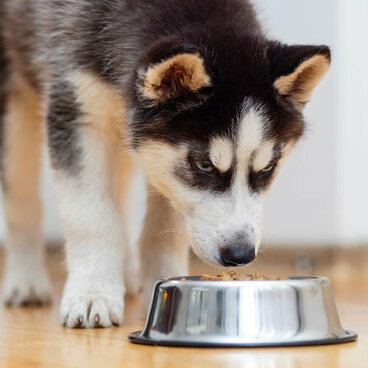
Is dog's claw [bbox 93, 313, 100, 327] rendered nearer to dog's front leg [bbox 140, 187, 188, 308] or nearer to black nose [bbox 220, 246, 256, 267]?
dog's front leg [bbox 140, 187, 188, 308]

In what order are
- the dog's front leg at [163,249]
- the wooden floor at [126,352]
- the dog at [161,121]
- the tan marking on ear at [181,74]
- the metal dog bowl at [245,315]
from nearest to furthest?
the wooden floor at [126,352], the metal dog bowl at [245,315], the tan marking on ear at [181,74], the dog at [161,121], the dog's front leg at [163,249]

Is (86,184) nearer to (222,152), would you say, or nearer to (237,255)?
(222,152)

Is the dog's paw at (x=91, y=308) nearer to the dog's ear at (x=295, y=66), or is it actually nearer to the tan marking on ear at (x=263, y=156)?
the tan marking on ear at (x=263, y=156)

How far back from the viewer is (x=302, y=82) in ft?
10.00

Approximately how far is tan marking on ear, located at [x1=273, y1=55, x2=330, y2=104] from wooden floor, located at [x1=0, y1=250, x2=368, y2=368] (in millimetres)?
834

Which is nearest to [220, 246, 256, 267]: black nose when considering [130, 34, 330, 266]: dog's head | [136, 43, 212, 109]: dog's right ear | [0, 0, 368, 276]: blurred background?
[130, 34, 330, 266]: dog's head

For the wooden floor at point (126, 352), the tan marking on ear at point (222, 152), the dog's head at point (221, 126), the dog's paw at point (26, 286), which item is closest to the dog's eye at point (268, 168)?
the dog's head at point (221, 126)

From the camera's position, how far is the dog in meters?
2.81

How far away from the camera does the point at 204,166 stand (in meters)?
2.87

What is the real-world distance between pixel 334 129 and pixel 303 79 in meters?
2.55

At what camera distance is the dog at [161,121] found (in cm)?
281

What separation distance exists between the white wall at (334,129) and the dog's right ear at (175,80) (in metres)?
2.52

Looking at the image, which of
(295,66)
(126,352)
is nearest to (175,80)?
(295,66)

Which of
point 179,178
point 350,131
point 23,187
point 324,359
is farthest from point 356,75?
point 324,359
